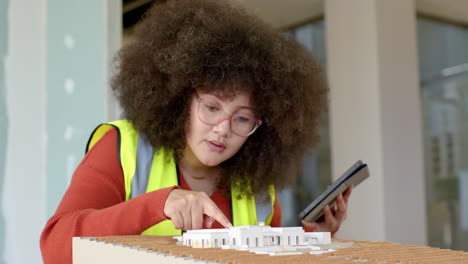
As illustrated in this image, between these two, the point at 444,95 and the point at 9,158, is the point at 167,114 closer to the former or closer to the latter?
the point at 9,158

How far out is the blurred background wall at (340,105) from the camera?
7.50 ft

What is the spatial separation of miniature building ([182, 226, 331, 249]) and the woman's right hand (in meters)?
0.11

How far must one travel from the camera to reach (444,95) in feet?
15.2

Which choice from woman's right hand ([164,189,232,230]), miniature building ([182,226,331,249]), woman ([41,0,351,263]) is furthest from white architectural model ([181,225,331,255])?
woman ([41,0,351,263])

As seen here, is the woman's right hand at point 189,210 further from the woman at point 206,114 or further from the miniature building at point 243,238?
the woman at point 206,114

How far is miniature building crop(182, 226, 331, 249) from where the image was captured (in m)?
0.97

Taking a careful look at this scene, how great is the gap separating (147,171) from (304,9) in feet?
10.7

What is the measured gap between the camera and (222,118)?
4.90 ft

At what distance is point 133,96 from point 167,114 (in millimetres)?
121

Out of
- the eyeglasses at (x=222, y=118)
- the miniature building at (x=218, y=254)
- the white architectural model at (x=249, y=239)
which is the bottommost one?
the miniature building at (x=218, y=254)

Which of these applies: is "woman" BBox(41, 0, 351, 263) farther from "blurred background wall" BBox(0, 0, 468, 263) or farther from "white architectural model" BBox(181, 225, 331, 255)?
"white architectural model" BBox(181, 225, 331, 255)

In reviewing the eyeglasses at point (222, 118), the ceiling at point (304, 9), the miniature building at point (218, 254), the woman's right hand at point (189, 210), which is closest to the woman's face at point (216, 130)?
the eyeglasses at point (222, 118)

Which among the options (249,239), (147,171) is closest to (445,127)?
(147,171)

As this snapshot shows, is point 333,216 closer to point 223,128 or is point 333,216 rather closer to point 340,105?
point 223,128
